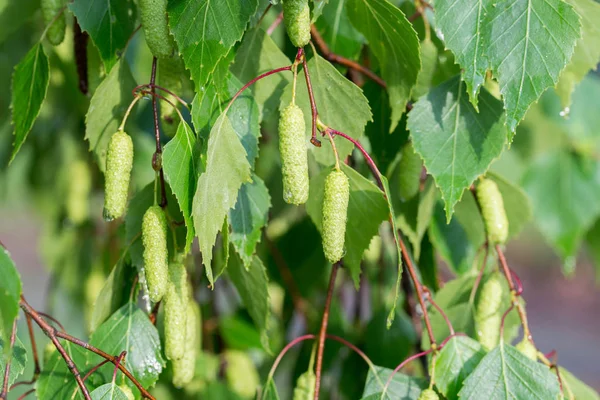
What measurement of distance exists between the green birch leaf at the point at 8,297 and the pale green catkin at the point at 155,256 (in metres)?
0.14

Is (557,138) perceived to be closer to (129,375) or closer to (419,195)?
(419,195)

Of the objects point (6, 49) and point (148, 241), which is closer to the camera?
point (148, 241)

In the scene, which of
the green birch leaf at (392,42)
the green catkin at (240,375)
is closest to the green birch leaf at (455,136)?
the green birch leaf at (392,42)

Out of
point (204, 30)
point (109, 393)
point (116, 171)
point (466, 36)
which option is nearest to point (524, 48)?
point (466, 36)

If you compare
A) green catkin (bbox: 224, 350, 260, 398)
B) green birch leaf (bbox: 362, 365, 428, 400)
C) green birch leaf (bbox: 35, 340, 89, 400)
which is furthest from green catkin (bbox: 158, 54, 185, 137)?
green catkin (bbox: 224, 350, 260, 398)

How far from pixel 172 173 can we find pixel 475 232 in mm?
474

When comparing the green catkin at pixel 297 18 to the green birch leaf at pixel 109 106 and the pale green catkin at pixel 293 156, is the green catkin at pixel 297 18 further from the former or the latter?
the green birch leaf at pixel 109 106

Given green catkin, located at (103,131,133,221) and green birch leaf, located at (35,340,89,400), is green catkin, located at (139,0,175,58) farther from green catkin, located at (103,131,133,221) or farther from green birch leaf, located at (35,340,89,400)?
green birch leaf, located at (35,340,89,400)

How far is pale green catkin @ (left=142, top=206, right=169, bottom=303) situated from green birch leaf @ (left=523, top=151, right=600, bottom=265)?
3.52 ft

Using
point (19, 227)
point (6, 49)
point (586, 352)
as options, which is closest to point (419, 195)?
point (6, 49)

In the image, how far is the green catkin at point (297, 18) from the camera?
0.68 meters

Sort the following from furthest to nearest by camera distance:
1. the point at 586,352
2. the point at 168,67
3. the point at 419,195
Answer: the point at 586,352, the point at 419,195, the point at 168,67

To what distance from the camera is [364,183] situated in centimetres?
79

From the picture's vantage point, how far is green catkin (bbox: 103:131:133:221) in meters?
0.74
